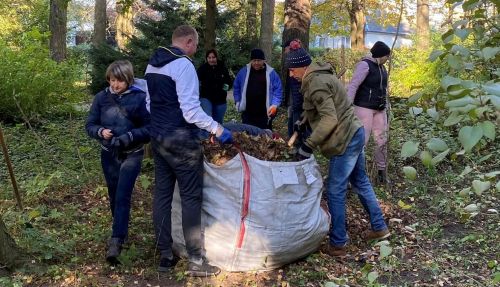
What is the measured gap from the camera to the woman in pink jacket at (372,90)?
18.5 feet

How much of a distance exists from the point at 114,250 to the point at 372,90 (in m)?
3.18

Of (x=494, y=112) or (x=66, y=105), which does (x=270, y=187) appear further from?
(x=66, y=105)

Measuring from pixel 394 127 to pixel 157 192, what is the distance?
492 centimetres

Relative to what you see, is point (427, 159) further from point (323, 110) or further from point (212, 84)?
point (212, 84)

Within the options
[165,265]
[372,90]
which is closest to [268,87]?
[372,90]

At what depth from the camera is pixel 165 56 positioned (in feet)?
12.0

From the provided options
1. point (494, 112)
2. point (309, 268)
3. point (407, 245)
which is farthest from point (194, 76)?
point (494, 112)

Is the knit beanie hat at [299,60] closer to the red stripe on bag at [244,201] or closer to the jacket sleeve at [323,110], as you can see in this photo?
the jacket sleeve at [323,110]

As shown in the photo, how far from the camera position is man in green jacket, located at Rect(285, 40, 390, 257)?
401cm

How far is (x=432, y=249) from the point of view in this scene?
4.40 metres

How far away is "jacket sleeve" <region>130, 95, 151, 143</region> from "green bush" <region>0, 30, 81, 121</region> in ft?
18.2

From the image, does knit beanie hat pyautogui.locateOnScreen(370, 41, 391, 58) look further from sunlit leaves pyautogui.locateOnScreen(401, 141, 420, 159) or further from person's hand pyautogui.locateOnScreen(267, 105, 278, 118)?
sunlit leaves pyautogui.locateOnScreen(401, 141, 420, 159)

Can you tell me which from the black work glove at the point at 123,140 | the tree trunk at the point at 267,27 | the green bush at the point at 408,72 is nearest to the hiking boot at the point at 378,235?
the black work glove at the point at 123,140

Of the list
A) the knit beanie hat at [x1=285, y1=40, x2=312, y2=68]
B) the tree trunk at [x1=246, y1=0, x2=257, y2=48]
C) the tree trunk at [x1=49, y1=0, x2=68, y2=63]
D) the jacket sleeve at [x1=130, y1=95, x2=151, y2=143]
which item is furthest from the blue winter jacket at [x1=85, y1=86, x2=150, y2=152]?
the tree trunk at [x1=246, y1=0, x2=257, y2=48]
